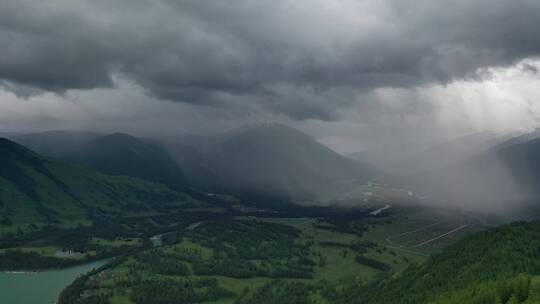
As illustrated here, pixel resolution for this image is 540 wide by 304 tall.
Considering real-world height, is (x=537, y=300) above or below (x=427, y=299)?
above

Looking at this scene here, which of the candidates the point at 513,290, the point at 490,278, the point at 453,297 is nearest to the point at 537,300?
the point at 513,290

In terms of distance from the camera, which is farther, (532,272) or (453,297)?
(532,272)

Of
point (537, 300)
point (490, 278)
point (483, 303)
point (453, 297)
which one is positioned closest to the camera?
point (537, 300)

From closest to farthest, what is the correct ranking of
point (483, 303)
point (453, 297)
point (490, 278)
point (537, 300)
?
point (537, 300) → point (483, 303) → point (453, 297) → point (490, 278)

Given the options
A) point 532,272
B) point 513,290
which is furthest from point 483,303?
point 532,272

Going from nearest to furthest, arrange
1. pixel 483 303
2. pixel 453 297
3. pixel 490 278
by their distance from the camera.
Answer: pixel 483 303 → pixel 453 297 → pixel 490 278

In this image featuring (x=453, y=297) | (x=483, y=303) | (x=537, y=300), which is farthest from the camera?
(x=453, y=297)

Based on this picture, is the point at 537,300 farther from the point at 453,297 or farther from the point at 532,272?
the point at 532,272

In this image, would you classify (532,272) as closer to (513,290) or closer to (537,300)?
(513,290)

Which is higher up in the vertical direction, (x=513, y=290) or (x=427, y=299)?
(x=513, y=290)
